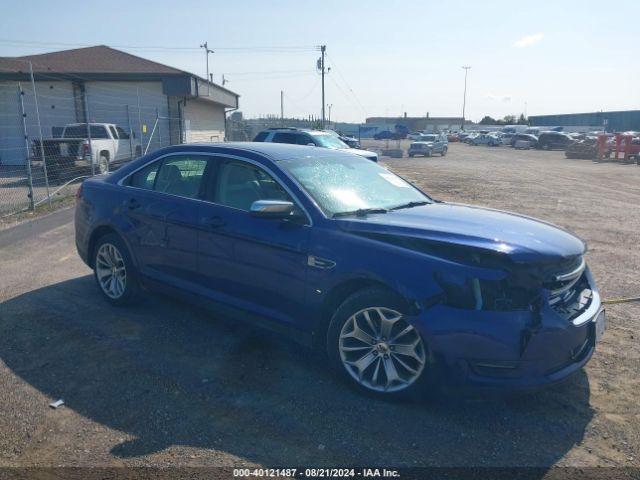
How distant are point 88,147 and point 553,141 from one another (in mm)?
46453

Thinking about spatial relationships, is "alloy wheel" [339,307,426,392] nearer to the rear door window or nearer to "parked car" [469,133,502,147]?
the rear door window

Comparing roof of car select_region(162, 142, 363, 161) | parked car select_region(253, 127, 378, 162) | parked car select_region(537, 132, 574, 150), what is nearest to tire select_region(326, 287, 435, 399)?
roof of car select_region(162, 142, 363, 161)

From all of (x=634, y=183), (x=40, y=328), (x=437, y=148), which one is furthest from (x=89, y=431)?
(x=437, y=148)

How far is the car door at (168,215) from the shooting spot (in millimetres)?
4801

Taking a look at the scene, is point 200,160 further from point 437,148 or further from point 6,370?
point 437,148

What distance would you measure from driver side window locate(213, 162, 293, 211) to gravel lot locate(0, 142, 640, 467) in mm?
1189

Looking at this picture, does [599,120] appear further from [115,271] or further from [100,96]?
[115,271]

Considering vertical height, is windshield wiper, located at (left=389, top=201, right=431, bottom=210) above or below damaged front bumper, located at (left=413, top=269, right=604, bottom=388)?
above

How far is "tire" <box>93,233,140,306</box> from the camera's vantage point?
5359 mm

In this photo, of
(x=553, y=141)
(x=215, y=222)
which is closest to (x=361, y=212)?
(x=215, y=222)

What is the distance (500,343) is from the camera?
129 inches

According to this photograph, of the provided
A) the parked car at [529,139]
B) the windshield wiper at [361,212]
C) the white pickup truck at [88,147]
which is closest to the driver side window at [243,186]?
the windshield wiper at [361,212]

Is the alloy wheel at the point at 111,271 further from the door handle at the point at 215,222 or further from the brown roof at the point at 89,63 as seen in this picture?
the brown roof at the point at 89,63

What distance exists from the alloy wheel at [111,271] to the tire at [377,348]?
255 centimetres
